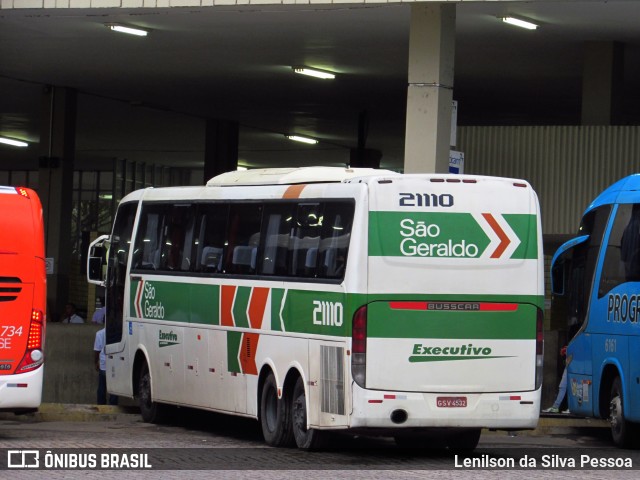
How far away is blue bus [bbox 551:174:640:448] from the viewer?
58.4 ft

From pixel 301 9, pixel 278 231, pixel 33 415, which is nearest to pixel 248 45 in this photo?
pixel 301 9

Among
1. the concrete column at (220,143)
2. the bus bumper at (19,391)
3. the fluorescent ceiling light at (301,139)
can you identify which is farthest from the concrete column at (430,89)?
the fluorescent ceiling light at (301,139)

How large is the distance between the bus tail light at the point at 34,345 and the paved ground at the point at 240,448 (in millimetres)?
882

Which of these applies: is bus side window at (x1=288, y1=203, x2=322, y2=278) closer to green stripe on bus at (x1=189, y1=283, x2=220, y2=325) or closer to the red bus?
green stripe on bus at (x1=189, y1=283, x2=220, y2=325)

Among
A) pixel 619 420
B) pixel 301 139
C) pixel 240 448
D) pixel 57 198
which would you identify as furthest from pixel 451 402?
pixel 301 139

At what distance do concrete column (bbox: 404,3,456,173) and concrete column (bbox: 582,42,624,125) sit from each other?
17.0 ft

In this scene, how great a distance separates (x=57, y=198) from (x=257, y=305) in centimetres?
2327

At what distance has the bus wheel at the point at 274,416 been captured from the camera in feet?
54.6

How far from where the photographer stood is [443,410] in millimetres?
15125

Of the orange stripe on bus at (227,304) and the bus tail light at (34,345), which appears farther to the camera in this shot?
the orange stripe on bus at (227,304)

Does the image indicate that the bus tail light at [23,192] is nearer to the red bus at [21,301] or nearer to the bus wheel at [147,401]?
the red bus at [21,301]

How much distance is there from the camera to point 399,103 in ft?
125

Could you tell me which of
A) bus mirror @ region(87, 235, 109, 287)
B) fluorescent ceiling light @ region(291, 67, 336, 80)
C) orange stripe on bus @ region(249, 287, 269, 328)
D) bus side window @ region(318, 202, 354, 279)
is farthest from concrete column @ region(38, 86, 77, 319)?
bus side window @ region(318, 202, 354, 279)

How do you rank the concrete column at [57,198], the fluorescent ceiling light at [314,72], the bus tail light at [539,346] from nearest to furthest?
the bus tail light at [539,346], the fluorescent ceiling light at [314,72], the concrete column at [57,198]
